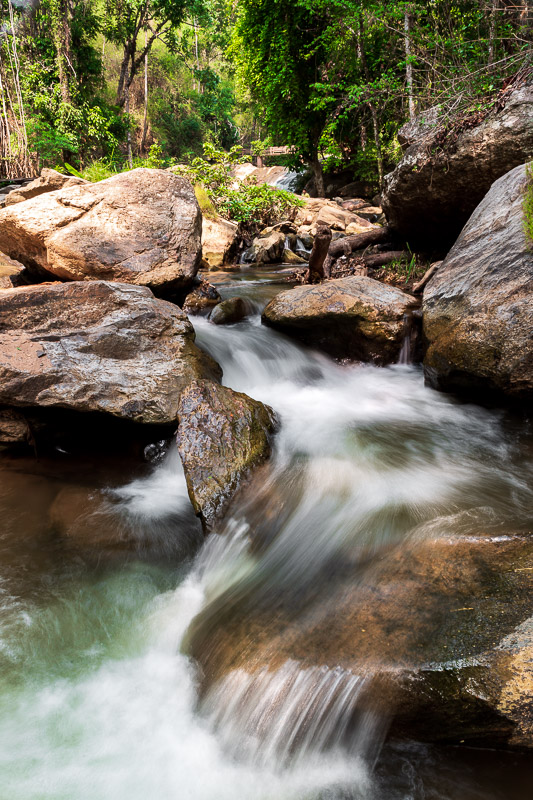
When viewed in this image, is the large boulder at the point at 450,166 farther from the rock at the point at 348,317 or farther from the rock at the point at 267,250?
the rock at the point at 267,250

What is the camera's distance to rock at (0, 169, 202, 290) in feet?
17.4

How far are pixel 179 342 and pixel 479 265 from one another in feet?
9.63

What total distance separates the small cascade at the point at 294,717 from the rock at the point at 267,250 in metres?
10.7

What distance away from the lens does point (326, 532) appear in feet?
8.89

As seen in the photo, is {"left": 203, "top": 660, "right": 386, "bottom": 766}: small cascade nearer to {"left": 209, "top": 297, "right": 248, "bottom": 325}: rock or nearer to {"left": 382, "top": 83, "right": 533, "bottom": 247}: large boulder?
{"left": 209, "top": 297, "right": 248, "bottom": 325}: rock

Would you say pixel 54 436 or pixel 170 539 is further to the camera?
pixel 54 436

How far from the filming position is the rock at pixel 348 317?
16.4ft

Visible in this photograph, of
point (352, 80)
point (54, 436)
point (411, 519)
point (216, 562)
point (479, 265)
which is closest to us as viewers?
point (411, 519)

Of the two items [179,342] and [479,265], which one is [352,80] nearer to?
[479,265]

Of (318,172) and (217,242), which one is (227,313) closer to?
(217,242)

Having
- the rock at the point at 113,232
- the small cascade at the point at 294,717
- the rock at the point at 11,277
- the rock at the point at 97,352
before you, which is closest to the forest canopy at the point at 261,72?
the rock at the point at 113,232

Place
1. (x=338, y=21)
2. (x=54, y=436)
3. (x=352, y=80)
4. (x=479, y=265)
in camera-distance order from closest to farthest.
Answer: (x=54, y=436), (x=479, y=265), (x=338, y=21), (x=352, y=80)

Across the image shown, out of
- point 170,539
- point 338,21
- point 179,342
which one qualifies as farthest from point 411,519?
point 338,21

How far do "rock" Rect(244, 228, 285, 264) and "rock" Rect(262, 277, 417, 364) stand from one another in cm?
612
